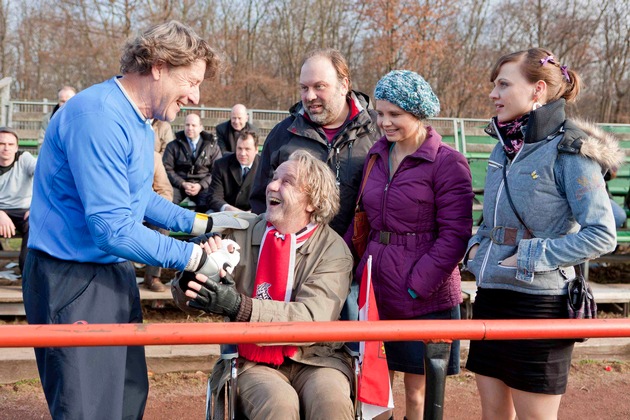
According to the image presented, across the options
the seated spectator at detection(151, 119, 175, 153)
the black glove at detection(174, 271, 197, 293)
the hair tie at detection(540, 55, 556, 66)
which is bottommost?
the black glove at detection(174, 271, 197, 293)

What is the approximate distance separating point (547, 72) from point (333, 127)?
1173 millimetres

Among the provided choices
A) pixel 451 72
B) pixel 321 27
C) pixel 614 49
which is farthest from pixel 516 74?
pixel 614 49

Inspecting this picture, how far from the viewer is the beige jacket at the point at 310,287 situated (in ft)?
8.70

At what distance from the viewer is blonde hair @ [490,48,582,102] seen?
253cm

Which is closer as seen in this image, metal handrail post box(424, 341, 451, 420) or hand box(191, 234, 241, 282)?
metal handrail post box(424, 341, 451, 420)

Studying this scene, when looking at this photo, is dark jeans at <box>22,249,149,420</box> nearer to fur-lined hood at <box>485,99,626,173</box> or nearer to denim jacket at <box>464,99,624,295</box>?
denim jacket at <box>464,99,624,295</box>

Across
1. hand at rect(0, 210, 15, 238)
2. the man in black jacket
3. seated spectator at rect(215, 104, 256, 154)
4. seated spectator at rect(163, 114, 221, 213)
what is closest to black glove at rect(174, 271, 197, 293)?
the man in black jacket

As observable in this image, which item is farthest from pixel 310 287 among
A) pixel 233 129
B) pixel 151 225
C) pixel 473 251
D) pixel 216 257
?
pixel 233 129

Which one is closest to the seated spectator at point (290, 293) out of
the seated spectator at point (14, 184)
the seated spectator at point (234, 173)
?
the seated spectator at point (234, 173)

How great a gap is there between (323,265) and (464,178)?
77 cm

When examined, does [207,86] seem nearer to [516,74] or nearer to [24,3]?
[24,3]

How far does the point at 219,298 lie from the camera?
242 cm

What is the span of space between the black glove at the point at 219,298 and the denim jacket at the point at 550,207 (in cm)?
102

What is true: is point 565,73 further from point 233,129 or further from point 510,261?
point 233,129
